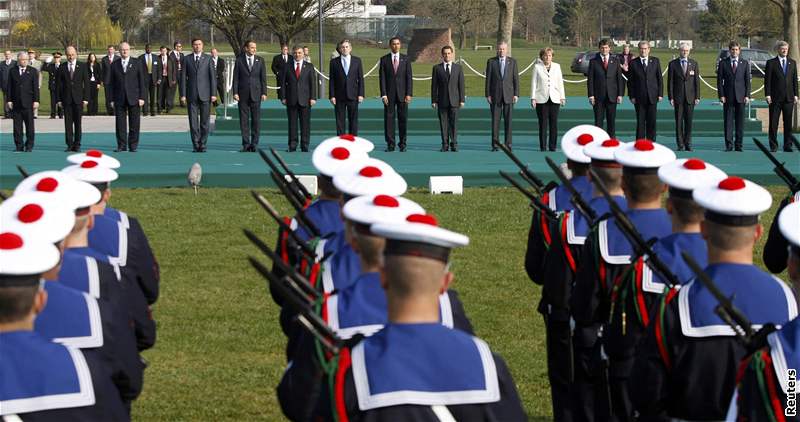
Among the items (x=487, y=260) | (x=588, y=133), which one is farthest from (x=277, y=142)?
(x=588, y=133)

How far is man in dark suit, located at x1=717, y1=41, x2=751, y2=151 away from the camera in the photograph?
71.2 feet

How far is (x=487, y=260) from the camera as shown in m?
13.0

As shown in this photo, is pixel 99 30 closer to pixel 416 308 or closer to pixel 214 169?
pixel 214 169

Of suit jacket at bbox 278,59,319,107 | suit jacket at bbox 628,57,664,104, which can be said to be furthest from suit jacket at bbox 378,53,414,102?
suit jacket at bbox 628,57,664,104

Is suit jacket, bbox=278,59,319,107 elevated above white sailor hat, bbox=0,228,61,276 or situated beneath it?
situated beneath

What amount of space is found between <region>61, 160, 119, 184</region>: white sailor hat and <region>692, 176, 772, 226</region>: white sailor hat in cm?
334

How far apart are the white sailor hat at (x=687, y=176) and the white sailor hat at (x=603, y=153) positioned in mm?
1021

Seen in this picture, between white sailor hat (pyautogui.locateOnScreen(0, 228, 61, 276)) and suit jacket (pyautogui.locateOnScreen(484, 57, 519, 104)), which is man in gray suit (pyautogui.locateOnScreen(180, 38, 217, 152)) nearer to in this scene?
suit jacket (pyautogui.locateOnScreen(484, 57, 519, 104))

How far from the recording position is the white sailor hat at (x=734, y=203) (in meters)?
4.43

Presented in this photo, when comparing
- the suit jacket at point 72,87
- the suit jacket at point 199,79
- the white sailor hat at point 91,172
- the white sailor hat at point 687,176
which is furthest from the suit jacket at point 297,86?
the white sailor hat at point 687,176

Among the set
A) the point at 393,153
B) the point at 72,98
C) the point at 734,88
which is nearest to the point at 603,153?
the point at 393,153

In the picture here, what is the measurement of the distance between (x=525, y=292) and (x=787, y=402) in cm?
760

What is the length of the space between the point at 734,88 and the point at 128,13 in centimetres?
6210

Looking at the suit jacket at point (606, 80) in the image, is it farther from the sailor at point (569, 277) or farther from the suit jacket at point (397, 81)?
the sailor at point (569, 277)
